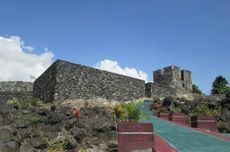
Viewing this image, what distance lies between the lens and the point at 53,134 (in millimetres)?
10523

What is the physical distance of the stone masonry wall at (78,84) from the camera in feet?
74.2

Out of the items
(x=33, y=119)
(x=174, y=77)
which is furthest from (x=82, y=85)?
(x=174, y=77)

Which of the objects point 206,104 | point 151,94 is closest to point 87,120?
point 206,104

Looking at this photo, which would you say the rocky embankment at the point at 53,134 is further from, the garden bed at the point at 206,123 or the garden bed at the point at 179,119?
the garden bed at the point at 179,119

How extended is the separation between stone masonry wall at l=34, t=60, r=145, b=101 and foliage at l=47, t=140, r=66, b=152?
41.5 feet

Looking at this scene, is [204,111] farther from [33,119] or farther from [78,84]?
[33,119]

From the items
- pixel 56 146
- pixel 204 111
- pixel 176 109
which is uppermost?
pixel 176 109

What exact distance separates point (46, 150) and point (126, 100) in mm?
17876

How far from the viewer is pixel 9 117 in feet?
42.5

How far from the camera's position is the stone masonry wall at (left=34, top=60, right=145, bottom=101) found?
22.6 m

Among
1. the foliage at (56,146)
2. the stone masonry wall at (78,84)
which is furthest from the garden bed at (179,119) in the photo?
the stone masonry wall at (78,84)

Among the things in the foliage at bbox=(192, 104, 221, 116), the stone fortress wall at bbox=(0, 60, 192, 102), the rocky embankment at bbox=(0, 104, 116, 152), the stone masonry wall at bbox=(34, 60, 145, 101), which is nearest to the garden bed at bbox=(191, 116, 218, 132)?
the foliage at bbox=(192, 104, 221, 116)

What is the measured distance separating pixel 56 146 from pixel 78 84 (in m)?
14.1

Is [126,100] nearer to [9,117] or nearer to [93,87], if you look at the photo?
[93,87]
